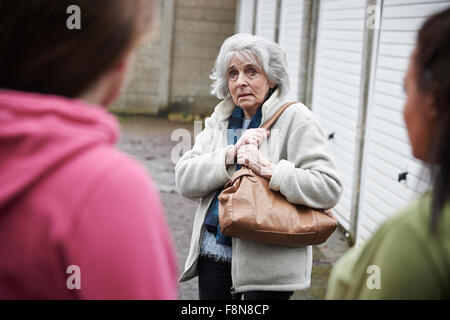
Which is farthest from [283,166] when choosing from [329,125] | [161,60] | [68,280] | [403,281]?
[161,60]

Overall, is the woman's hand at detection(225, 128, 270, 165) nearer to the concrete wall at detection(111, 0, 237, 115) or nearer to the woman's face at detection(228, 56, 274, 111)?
the woman's face at detection(228, 56, 274, 111)

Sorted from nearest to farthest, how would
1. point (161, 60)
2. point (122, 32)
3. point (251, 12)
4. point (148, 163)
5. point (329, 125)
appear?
point (122, 32) → point (329, 125) → point (148, 163) → point (251, 12) → point (161, 60)

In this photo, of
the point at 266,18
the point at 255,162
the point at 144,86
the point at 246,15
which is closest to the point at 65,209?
the point at 255,162

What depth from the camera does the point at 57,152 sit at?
43.1 inches

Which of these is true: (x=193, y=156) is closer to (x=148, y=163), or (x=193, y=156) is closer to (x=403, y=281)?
(x=403, y=281)

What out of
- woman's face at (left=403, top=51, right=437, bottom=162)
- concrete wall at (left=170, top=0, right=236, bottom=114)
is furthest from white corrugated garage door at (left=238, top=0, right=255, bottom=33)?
woman's face at (left=403, top=51, right=437, bottom=162)

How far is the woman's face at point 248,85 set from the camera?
10.1 feet

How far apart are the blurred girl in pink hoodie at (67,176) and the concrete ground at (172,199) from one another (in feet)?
12.4

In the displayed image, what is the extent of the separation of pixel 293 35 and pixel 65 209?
351 inches

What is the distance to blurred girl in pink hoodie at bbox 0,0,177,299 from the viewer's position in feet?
3.58

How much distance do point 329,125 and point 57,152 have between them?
7.06m

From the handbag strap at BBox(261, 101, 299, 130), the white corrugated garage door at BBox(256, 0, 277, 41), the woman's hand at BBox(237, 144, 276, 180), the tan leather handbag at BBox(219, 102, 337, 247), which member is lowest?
the tan leather handbag at BBox(219, 102, 337, 247)

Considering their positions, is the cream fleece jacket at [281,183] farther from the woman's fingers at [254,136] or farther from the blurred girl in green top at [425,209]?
the blurred girl in green top at [425,209]

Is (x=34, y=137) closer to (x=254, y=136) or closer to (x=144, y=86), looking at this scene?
(x=254, y=136)
